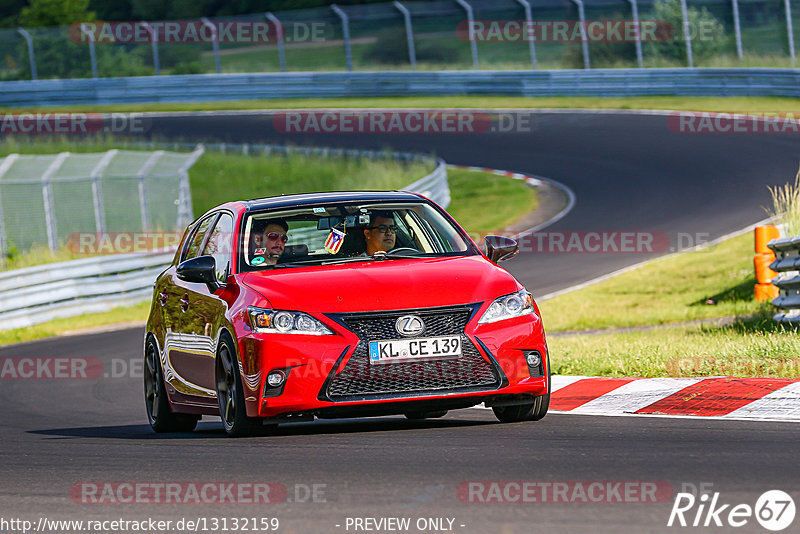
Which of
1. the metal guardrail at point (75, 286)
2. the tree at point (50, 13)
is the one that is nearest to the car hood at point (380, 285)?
the metal guardrail at point (75, 286)

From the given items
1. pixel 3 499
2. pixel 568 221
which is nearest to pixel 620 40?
pixel 568 221

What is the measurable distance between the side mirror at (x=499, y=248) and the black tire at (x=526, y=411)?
2.89 feet

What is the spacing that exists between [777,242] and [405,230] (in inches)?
211

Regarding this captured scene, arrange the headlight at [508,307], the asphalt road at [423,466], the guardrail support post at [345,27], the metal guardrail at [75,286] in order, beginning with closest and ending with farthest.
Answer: the asphalt road at [423,466]
the headlight at [508,307]
the metal guardrail at [75,286]
the guardrail support post at [345,27]

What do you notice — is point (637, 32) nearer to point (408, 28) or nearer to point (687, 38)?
point (687, 38)

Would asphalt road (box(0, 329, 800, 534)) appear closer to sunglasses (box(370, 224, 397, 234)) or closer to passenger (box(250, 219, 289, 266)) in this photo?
passenger (box(250, 219, 289, 266))

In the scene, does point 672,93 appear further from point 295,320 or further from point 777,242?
point 295,320

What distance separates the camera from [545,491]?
19.2 feet

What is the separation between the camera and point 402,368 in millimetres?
7676

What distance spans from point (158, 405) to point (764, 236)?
816 cm

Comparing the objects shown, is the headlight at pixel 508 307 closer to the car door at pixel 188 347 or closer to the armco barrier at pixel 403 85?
the car door at pixel 188 347

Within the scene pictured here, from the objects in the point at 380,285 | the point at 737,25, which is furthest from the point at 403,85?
the point at 380,285

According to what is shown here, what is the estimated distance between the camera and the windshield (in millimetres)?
8625

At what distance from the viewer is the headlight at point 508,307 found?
788 centimetres
